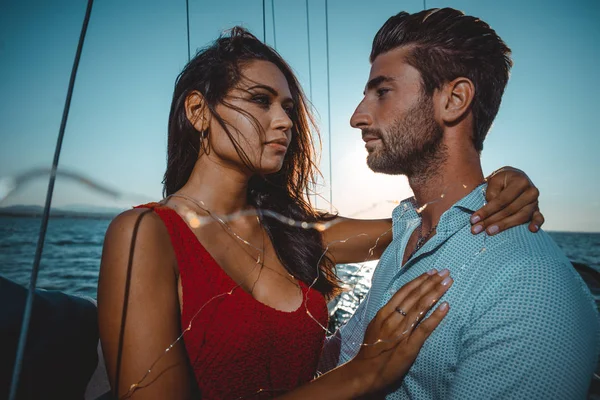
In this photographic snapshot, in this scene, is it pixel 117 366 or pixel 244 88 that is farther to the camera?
pixel 244 88

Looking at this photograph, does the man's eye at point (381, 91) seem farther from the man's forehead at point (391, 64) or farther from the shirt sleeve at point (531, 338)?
the shirt sleeve at point (531, 338)

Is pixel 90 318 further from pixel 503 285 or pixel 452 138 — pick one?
pixel 452 138

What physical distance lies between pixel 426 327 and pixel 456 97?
1120 mm

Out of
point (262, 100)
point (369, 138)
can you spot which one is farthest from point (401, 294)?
point (262, 100)

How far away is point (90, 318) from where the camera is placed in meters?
1.68

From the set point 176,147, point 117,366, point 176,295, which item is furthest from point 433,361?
point 176,147

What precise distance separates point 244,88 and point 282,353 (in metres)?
1.28

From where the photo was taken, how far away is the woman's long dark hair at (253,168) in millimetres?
1806

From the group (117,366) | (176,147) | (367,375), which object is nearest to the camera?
(117,366)

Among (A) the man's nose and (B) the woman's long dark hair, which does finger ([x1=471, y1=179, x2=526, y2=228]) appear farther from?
(B) the woman's long dark hair

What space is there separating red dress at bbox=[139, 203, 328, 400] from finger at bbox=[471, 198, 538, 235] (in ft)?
3.11

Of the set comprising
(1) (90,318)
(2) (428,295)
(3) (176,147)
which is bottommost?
(1) (90,318)

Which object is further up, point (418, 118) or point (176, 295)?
point (418, 118)

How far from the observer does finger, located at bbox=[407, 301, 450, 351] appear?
1.26m
